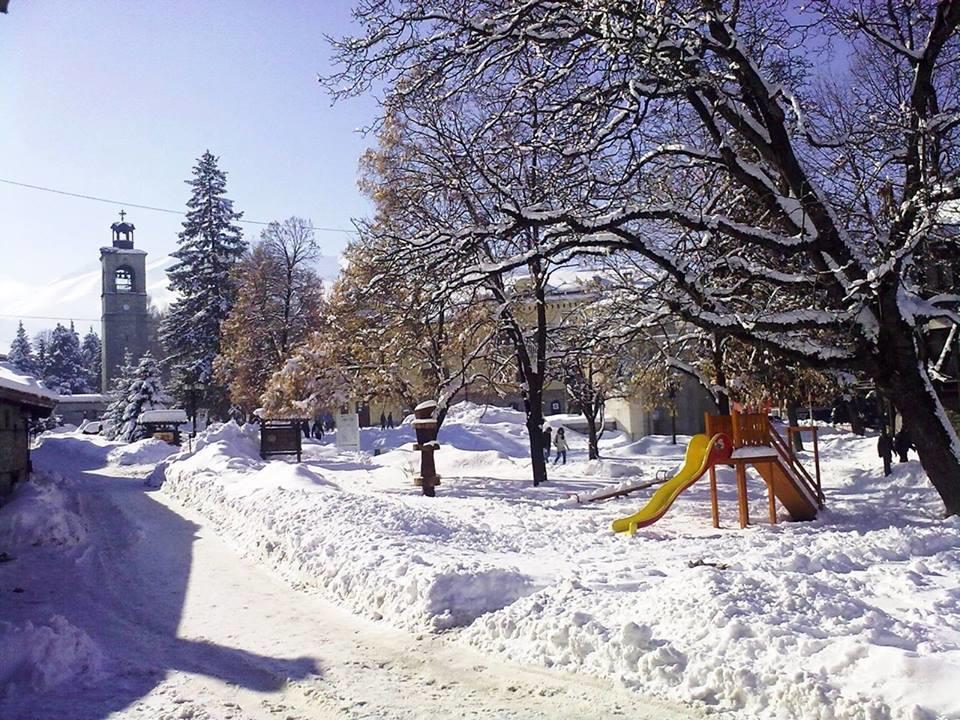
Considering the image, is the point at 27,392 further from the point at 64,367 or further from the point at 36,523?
the point at 64,367

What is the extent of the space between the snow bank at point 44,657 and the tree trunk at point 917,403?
34.6 ft

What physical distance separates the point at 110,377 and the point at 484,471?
76917 mm

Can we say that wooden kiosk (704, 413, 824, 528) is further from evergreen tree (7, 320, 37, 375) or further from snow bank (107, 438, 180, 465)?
evergreen tree (7, 320, 37, 375)

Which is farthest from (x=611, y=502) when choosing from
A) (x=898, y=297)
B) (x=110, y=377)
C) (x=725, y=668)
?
(x=110, y=377)

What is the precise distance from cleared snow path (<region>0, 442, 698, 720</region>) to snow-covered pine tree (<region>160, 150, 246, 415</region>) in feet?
148

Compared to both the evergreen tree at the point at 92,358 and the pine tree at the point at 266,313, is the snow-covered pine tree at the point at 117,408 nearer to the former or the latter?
the pine tree at the point at 266,313

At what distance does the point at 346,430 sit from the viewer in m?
31.5

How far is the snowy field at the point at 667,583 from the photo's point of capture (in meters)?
5.74

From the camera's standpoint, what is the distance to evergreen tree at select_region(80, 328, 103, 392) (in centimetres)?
11394

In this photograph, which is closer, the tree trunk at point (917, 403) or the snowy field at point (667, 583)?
the snowy field at point (667, 583)

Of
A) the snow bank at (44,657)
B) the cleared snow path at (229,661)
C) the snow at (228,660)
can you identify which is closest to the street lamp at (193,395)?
the snow at (228,660)

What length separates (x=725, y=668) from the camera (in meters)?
5.93

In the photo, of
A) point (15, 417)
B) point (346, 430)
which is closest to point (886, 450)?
point (346, 430)

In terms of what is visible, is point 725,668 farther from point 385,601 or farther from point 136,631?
point 136,631
